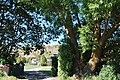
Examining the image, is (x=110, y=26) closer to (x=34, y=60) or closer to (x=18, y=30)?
(x=18, y=30)

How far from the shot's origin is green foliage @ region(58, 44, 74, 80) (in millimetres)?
22656

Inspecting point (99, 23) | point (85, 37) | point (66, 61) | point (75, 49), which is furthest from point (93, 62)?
point (85, 37)

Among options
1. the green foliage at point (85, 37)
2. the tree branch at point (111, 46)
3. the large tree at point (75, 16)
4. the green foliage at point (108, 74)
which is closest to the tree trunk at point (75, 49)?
the large tree at point (75, 16)

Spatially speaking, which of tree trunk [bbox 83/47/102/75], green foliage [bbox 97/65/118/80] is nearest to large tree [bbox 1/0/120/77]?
tree trunk [bbox 83/47/102/75]

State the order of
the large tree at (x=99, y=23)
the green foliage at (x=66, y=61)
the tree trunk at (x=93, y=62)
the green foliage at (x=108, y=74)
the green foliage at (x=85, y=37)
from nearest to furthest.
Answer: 1. the large tree at (x=99, y=23)
2. the green foliage at (x=85, y=37)
3. the green foliage at (x=108, y=74)
4. the tree trunk at (x=93, y=62)
5. the green foliage at (x=66, y=61)

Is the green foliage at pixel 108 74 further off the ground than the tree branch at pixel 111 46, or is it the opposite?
the tree branch at pixel 111 46

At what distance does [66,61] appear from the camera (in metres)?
23.0

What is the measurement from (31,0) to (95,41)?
4625mm

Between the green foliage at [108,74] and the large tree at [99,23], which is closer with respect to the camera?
the large tree at [99,23]

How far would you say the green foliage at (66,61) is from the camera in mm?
22656

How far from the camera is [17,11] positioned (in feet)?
51.2

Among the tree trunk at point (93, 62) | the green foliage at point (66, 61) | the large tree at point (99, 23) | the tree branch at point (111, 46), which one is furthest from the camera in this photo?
the green foliage at point (66, 61)

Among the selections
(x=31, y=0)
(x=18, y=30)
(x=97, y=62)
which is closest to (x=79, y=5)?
(x=31, y=0)

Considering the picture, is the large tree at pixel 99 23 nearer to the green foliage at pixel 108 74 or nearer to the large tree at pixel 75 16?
the large tree at pixel 75 16
